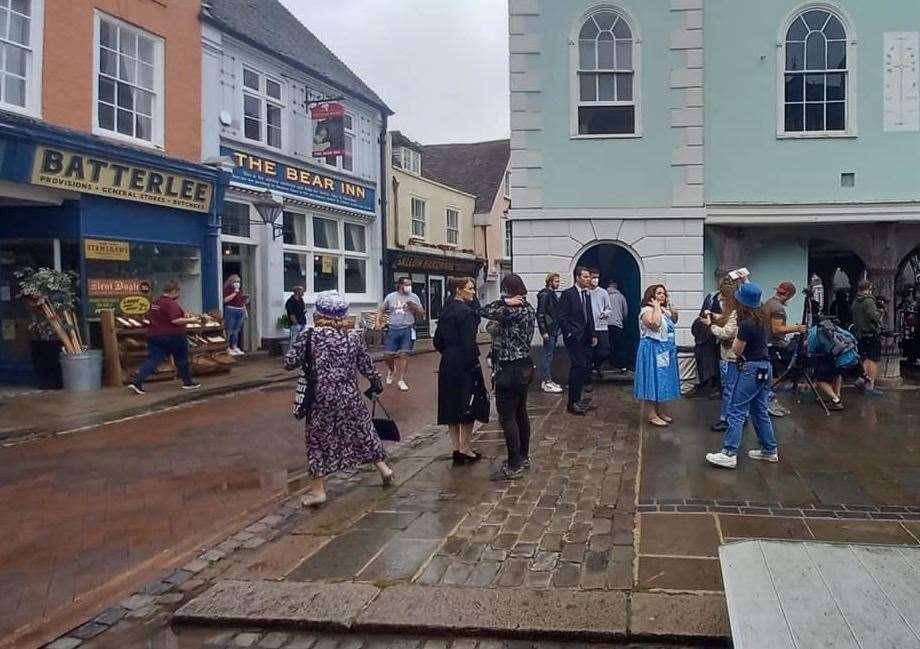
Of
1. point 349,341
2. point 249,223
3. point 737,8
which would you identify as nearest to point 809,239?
point 737,8

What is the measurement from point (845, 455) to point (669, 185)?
548 cm

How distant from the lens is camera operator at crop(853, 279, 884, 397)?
1032 cm

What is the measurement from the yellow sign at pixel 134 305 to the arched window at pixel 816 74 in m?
10.7

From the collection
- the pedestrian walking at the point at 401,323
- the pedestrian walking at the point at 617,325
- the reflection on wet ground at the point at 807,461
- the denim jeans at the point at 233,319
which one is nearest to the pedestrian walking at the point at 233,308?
the denim jeans at the point at 233,319

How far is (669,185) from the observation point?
1138cm

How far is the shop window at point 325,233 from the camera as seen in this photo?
66.6ft

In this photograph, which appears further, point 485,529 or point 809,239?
point 809,239

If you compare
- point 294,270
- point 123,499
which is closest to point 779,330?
point 123,499

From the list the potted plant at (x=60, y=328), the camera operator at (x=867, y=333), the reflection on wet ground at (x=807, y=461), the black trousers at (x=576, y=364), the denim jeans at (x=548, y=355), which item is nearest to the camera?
the reflection on wet ground at (x=807, y=461)

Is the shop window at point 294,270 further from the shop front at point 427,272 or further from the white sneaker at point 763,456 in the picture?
the white sneaker at point 763,456

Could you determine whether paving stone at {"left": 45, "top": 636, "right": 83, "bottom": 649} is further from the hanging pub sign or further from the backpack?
the hanging pub sign

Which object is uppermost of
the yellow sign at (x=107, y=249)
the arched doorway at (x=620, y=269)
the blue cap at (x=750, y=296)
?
the yellow sign at (x=107, y=249)

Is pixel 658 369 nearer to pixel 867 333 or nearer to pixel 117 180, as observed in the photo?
pixel 867 333

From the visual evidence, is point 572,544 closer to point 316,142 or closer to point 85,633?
point 85,633
